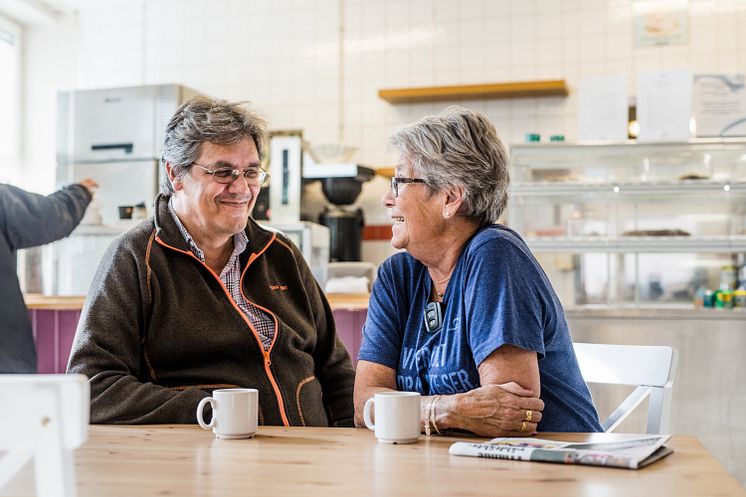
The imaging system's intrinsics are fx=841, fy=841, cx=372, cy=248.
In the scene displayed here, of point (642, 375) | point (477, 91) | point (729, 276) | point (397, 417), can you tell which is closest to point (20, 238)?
point (397, 417)

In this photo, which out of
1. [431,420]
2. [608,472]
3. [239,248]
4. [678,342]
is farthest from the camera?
[678,342]

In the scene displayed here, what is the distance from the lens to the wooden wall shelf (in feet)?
18.0

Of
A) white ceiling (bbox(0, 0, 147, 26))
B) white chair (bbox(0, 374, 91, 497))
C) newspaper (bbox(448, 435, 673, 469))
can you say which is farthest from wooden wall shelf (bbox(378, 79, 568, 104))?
white chair (bbox(0, 374, 91, 497))

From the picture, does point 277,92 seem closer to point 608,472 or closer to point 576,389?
point 576,389

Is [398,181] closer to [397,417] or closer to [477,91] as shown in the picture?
[397,417]

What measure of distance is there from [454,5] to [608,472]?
5.27 meters

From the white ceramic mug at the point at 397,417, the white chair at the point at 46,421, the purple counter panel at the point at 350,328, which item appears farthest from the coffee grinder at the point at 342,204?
the white chair at the point at 46,421

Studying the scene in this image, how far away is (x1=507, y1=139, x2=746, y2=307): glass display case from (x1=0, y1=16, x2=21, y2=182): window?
13.2ft

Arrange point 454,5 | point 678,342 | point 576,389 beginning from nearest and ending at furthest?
1. point 576,389
2. point 678,342
3. point 454,5

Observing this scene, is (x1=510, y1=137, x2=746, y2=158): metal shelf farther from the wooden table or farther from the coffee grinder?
the wooden table

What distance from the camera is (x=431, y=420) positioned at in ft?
4.93

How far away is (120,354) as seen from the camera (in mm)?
1754

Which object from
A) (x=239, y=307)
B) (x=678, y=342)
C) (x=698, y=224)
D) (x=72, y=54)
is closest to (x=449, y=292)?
(x=239, y=307)

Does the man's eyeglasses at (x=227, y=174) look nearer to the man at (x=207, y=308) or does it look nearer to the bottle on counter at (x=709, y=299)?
the man at (x=207, y=308)
